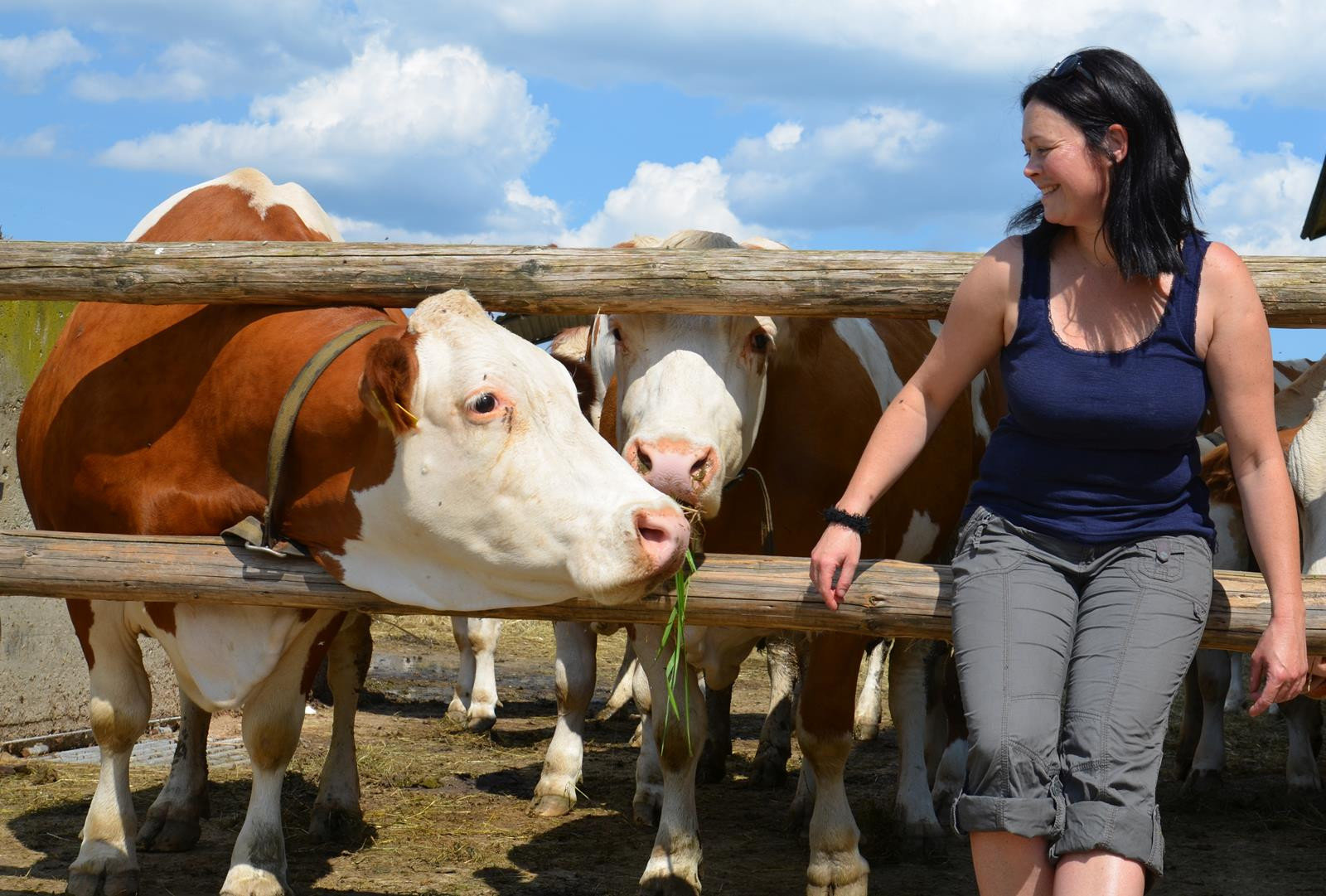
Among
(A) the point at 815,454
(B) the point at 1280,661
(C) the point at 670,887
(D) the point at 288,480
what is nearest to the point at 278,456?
(D) the point at 288,480

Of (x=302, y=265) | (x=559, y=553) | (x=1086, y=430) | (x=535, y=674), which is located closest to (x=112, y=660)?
(x=302, y=265)

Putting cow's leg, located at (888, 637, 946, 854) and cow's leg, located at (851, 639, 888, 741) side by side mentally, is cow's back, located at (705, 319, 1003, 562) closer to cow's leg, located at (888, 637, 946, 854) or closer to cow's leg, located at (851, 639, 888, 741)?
cow's leg, located at (888, 637, 946, 854)

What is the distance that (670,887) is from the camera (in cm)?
450

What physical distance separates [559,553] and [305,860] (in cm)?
231

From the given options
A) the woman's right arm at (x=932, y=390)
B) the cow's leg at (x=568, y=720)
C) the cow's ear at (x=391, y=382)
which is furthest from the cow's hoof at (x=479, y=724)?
the woman's right arm at (x=932, y=390)

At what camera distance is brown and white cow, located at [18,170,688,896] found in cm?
340

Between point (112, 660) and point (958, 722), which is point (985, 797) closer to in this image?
point (112, 660)

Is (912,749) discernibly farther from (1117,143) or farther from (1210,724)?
(1117,143)

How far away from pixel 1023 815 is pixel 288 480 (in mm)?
2202

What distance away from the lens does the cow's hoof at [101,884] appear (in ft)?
14.0

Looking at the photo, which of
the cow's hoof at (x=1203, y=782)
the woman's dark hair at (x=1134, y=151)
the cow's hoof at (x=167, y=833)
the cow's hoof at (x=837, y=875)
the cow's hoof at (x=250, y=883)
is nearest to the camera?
the woman's dark hair at (x=1134, y=151)

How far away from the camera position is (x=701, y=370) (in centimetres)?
405

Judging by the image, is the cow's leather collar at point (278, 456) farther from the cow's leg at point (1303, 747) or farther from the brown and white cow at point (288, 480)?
the cow's leg at point (1303, 747)

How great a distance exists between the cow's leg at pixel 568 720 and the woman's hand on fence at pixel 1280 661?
3558 mm
